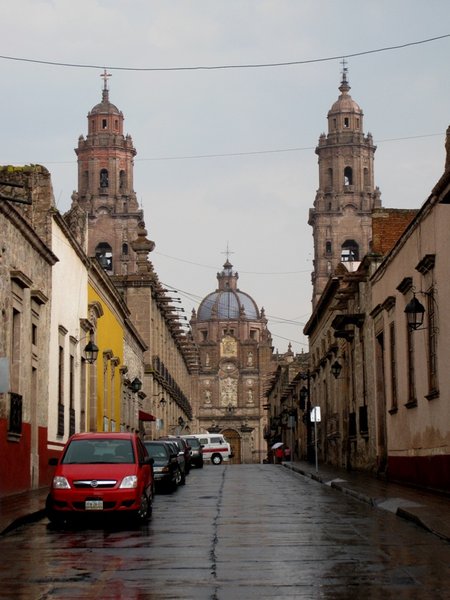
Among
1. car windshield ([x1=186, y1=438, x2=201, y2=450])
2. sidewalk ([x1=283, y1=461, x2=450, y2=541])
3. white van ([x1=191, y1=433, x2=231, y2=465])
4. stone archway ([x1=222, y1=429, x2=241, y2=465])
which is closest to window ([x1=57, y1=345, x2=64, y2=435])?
sidewalk ([x1=283, y1=461, x2=450, y2=541])

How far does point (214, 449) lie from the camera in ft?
234

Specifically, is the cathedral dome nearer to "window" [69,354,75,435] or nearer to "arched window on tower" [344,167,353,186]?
"arched window on tower" [344,167,353,186]

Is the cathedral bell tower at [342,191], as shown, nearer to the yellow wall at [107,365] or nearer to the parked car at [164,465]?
the yellow wall at [107,365]

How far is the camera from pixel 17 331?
26.6 m

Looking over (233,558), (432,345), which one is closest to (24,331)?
(432,345)

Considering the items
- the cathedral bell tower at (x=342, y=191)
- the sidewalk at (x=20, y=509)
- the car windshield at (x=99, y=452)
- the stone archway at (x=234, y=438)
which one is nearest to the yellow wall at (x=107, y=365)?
the sidewalk at (x=20, y=509)

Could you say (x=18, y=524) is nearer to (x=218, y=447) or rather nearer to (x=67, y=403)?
(x=67, y=403)

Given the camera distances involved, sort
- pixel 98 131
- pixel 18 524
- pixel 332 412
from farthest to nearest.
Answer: pixel 98 131
pixel 332 412
pixel 18 524

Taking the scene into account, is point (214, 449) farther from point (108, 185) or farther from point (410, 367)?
point (108, 185)

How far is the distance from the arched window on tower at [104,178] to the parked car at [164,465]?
84171 millimetres

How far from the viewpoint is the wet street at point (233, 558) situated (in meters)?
10.6

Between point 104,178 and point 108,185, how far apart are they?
81 centimetres

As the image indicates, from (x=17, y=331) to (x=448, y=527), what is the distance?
13350 mm

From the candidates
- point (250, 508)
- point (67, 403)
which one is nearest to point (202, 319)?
point (67, 403)
